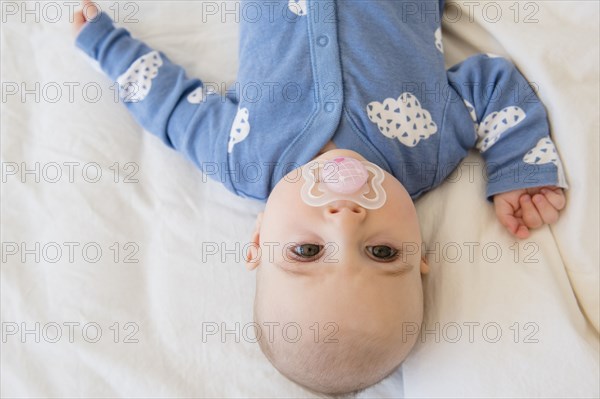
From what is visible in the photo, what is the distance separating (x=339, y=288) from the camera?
0.83 metres

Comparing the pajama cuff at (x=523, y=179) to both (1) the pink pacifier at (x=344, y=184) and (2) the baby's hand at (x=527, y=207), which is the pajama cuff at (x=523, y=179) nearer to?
(2) the baby's hand at (x=527, y=207)

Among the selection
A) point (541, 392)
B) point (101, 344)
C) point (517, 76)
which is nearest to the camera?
point (541, 392)

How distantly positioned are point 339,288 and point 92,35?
28.9 inches

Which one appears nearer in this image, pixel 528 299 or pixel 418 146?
pixel 528 299

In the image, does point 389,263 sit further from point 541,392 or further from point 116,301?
point 116,301

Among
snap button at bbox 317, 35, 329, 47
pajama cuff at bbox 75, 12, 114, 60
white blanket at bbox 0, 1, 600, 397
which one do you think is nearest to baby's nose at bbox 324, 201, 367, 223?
white blanket at bbox 0, 1, 600, 397

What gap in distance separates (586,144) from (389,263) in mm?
422

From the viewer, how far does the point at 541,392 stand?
2.78 ft

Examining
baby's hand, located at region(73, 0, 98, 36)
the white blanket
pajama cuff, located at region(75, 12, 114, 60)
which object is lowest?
the white blanket

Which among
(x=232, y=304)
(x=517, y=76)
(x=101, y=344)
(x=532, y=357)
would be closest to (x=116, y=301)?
(x=101, y=344)

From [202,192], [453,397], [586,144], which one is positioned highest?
[586,144]

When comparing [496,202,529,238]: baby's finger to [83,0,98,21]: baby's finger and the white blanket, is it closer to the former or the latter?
the white blanket

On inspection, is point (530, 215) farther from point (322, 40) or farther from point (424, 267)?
point (322, 40)

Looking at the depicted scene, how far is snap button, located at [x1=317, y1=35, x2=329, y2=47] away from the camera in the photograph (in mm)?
1031
